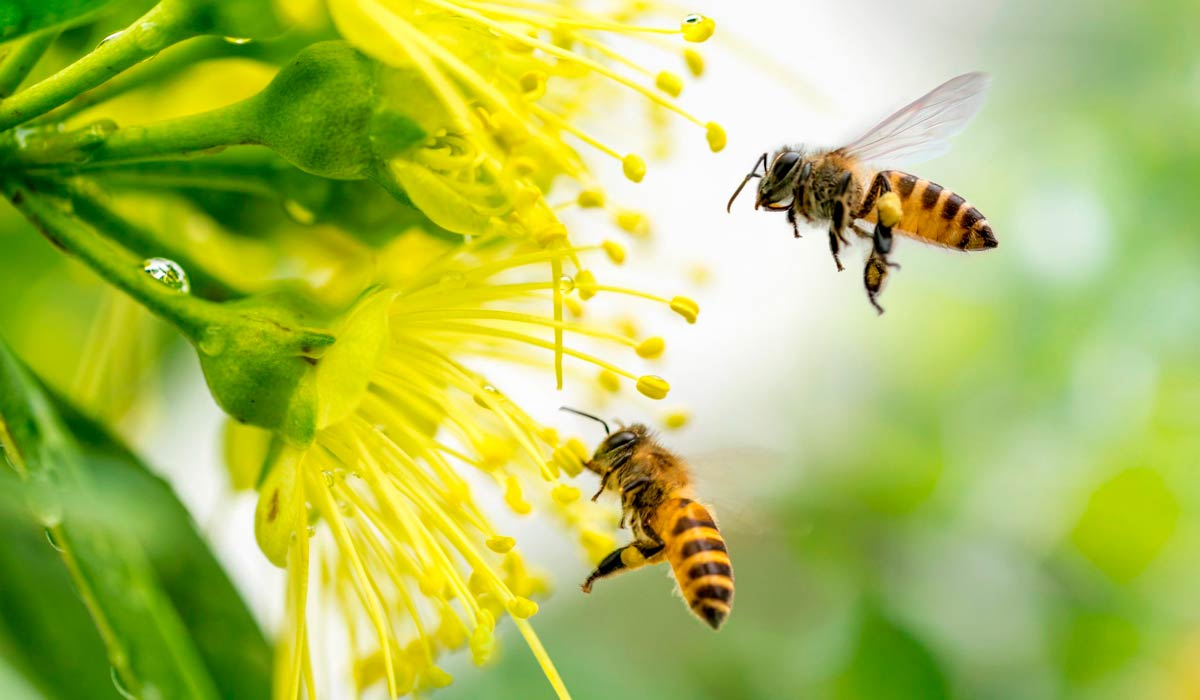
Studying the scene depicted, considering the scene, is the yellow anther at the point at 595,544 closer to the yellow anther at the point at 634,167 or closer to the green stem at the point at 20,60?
the yellow anther at the point at 634,167

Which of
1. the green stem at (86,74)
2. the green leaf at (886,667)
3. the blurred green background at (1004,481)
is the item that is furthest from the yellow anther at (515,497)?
the green leaf at (886,667)

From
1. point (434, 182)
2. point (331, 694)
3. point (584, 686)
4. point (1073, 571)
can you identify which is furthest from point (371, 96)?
point (1073, 571)

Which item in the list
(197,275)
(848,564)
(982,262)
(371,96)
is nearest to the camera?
(371,96)

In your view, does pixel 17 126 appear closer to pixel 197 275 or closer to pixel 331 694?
pixel 197 275

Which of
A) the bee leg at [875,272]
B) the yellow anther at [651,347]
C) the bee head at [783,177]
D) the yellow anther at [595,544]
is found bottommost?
the yellow anther at [595,544]

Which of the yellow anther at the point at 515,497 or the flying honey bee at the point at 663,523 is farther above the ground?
the yellow anther at the point at 515,497

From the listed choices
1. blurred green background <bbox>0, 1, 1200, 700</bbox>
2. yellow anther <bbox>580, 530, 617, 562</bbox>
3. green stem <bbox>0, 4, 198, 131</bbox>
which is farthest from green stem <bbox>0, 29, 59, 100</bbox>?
blurred green background <bbox>0, 1, 1200, 700</bbox>
